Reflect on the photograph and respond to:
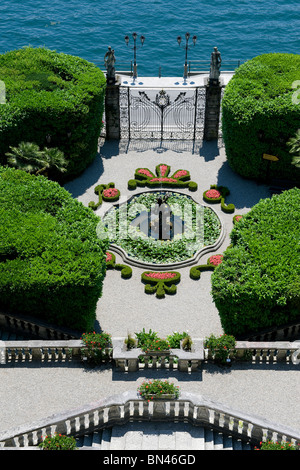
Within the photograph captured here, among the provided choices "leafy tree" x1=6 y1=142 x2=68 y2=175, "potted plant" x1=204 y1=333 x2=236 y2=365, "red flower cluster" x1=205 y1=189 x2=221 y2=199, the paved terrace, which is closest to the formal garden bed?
the paved terrace

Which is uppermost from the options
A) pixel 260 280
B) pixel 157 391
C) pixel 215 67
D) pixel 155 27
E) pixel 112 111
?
pixel 155 27

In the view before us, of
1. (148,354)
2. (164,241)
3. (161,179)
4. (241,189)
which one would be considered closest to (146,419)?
(148,354)

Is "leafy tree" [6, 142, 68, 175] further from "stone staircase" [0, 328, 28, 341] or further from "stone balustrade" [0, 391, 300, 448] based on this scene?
"stone balustrade" [0, 391, 300, 448]

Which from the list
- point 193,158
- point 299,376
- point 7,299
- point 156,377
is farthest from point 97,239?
point 193,158

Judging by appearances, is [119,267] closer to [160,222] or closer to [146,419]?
[160,222]

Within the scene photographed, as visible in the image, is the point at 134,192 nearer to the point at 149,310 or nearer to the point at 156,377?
the point at 149,310
